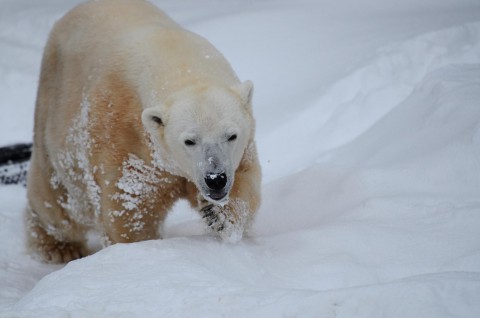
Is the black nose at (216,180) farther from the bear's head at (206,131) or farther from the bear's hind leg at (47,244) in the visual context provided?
the bear's hind leg at (47,244)

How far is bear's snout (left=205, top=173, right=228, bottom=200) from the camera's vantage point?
2.98 metres

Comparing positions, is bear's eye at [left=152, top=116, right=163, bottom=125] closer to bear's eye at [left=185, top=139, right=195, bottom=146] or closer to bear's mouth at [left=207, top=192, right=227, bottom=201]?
bear's eye at [left=185, top=139, right=195, bottom=146]

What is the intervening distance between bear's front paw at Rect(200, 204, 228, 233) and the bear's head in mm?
167

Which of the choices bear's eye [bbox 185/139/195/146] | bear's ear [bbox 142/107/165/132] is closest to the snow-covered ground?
bear's eye [bbox 185/139/195/146]

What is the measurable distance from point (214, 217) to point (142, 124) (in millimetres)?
586

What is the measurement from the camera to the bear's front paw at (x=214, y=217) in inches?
128

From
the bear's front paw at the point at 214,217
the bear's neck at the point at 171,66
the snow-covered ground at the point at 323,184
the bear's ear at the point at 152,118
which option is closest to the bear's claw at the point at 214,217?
the bear's front paw at the point at 214,217

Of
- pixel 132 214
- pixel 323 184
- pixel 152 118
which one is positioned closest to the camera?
pixel 152 118

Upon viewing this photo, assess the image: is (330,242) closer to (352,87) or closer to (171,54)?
(171,54)

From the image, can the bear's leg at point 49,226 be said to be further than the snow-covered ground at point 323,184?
Yes

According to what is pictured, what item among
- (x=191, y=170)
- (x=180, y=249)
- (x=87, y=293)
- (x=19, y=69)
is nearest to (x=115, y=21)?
(x=191, y=170)

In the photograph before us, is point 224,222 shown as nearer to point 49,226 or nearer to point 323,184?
point 323,184

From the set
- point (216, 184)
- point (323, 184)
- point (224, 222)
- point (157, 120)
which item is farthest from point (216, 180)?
point (323, 184)

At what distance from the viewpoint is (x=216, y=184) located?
3.00 metres
